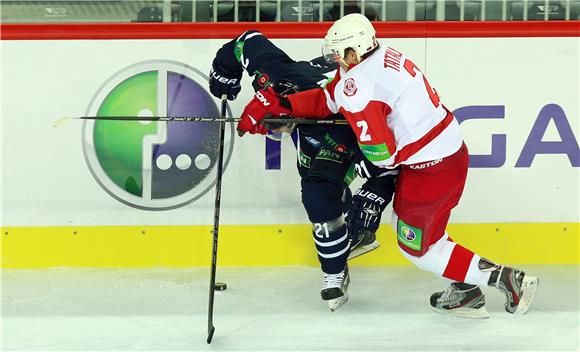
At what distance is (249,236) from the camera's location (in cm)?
411

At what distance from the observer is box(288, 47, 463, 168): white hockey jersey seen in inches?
124

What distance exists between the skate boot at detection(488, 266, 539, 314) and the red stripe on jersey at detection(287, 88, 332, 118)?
2.72 feet

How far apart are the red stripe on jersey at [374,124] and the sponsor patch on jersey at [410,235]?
0.99 ft

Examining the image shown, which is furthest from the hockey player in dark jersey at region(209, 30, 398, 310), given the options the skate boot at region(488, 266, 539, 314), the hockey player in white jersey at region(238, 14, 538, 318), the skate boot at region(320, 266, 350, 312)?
the skate boot at region(488, 266, 539, 314)

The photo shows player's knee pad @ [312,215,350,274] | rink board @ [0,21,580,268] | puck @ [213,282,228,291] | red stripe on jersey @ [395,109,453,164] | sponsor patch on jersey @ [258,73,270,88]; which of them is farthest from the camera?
rink board @ [0,21,580,268]

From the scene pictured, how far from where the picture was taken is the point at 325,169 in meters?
3.55

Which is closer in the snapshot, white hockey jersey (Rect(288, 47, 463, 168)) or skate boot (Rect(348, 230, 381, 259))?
white hockey jersey (Rect(288, 47, 463, 168))

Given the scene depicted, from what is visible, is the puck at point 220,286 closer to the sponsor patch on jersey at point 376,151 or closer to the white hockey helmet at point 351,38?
the sponsor patch on jersey at point 376,151

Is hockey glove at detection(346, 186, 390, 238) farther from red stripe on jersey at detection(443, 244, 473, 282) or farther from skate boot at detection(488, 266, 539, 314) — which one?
skate boot at detection(488, 266, 539, 314)

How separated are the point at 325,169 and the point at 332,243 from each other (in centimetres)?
27

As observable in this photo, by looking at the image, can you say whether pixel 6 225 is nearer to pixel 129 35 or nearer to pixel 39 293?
pixel 39 293

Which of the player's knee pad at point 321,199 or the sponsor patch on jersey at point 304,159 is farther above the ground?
the sponsor patch on jersey at point 304,159

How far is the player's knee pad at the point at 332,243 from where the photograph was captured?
3.52m

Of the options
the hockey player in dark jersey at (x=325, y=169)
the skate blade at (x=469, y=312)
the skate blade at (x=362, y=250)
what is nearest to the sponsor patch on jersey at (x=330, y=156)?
the hockey player in dark jersey at (x=325, y=169)
